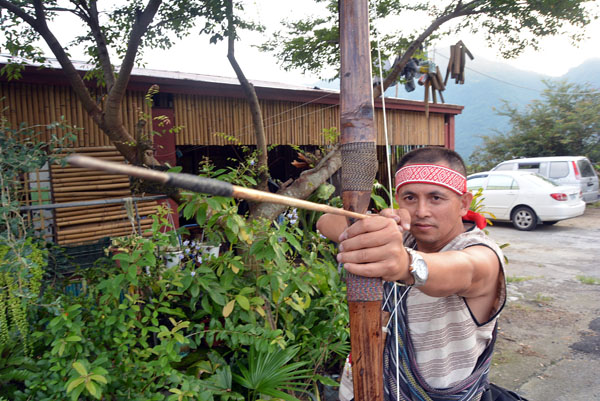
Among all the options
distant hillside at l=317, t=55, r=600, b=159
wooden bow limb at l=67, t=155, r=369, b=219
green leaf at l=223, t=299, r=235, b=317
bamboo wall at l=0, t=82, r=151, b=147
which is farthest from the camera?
distant hillside at l=317, t=55, r=600, b=159

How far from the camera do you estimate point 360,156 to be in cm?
148

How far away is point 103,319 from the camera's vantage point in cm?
252

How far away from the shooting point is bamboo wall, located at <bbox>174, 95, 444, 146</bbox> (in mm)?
6457

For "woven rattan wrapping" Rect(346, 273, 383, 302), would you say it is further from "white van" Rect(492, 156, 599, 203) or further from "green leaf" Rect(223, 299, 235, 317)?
"white van" Rect(492, 156, 599, 203)

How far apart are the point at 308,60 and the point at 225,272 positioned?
5968 mm

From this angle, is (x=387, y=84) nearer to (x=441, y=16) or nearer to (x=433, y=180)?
(x=441, y=16)

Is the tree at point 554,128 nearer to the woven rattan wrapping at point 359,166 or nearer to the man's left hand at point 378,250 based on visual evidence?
the woven rattan wrapping at point 359,166

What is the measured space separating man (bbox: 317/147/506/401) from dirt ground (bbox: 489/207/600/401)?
Result: 2751 mm

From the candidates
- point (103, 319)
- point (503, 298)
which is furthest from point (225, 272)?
point (503, 298)

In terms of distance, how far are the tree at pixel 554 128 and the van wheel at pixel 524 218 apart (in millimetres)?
8946

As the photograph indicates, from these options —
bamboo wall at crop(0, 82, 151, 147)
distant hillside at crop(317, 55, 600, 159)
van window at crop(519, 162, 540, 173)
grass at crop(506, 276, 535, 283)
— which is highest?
distant hillside at crop(317, 55, 600, 159)

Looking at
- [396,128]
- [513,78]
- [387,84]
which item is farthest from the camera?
[513,78]

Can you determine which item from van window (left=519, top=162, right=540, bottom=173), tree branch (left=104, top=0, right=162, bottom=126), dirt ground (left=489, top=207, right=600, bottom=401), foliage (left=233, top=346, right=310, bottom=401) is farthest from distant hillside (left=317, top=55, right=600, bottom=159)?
foliage (left=233, top=346, right=310, bottom=401)

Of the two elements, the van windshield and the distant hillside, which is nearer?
the van windshield
